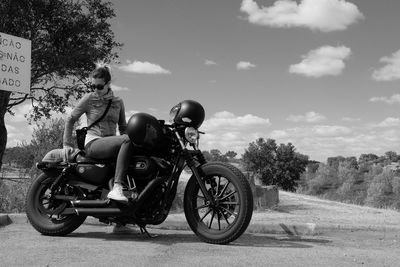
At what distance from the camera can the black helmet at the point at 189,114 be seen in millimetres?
5258

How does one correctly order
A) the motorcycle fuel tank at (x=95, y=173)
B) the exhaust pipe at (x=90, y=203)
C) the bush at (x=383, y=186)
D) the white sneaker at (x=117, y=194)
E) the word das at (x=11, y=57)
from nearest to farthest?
the white sneaker at (x=117, y=194) < the exhaust pipe at (x=90, y=203) < the motorcycle fuel tank at (x=95, y=173) < the word das at (x=11, y=57) < the bush at (x=383, y=186)

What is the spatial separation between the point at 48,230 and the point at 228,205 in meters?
1.97

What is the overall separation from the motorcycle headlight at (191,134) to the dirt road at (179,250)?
1032 mm

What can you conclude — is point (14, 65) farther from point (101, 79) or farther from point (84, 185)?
point (84, 185)

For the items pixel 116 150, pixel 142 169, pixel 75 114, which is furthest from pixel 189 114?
pixel 75 114

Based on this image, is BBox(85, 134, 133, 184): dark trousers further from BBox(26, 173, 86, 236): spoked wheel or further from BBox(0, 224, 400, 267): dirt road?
BBox(0, 224, 400, 267): dirt road

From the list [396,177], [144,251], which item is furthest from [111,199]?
[396,177]

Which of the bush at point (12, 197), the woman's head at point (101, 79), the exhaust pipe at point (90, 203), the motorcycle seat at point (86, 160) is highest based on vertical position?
the woman's head at point (101, 79)

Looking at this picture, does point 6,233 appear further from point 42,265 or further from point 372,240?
point 372,240

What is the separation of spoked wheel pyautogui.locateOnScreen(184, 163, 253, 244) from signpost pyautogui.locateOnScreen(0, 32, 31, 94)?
412 centimetres

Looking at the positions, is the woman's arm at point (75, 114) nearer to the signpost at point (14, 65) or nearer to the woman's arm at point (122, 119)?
the woman's arm at point (122, 119)

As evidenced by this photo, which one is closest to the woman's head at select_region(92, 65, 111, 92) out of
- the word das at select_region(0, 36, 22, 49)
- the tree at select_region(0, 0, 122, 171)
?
the word das at select_region(0, 36, 22, 49)

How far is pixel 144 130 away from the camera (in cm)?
513

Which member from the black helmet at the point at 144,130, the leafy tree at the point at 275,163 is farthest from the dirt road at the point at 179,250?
the leafy tree at the point at 275,163
